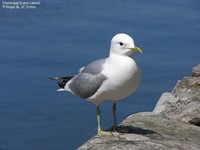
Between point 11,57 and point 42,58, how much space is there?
119cm

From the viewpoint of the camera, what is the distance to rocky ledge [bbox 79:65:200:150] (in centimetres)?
701

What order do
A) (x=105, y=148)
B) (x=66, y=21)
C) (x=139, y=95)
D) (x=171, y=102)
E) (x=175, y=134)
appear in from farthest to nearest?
(x=66, y=21) < (x=139, y=95) < (x=171, y=102) < (x=175, y=134) < (x=105, y=148)

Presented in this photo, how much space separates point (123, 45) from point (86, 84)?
0.75 meters

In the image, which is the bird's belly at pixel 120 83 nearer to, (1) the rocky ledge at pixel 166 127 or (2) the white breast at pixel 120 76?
(2) the white breast at pixel 120 76

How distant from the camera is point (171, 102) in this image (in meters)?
9.10

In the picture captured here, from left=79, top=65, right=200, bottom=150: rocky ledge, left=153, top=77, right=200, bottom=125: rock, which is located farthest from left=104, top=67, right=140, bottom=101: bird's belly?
left=153, top=77, right=200, bottom=125: rock

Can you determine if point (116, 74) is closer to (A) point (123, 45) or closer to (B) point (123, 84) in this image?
(B) point (123, 84)

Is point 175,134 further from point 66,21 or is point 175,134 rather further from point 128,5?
point 128,5

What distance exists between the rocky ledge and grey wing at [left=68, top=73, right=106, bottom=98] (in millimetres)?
579

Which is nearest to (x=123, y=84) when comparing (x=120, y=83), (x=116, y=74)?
(x=120, y=83)

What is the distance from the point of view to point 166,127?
8.08 m

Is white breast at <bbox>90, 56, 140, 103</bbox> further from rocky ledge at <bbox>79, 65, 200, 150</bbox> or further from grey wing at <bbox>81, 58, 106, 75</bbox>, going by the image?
rocky ledge at <bbox>79, 65, 200, 150</bbox>

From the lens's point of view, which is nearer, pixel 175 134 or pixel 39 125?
pixel 175 134

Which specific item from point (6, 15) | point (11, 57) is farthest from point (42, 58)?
point (6, 15)
